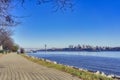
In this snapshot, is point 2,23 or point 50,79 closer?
point 50,79

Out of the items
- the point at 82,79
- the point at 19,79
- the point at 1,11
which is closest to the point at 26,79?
the point at 19,79

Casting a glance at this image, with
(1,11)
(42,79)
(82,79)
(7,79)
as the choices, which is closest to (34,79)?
(42,79)

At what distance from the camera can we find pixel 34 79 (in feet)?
52.5

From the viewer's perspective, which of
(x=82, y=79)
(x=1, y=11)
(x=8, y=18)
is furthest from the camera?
(x=82, y=79)

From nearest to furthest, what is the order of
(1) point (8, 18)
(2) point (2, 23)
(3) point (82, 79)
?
1. (1) point (8, 18)
2. (3) point (82, 79)
3. (2) point (2, 23)

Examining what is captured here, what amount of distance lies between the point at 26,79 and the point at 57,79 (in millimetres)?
1566

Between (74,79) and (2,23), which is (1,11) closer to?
(74,79)

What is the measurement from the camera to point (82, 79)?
51.5ft

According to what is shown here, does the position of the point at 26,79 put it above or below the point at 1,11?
below

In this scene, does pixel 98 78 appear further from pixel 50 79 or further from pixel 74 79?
pixel 50 79

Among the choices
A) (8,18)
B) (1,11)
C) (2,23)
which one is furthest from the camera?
(2,23)

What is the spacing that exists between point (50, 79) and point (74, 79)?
1.20 metres

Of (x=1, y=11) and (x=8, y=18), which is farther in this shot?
(x=1, y=11)

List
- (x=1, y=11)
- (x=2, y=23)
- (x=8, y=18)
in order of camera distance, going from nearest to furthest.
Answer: (x=8, y=18) → (x=1, y=11) → (x=2, y=23)
